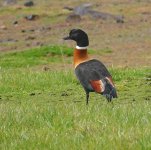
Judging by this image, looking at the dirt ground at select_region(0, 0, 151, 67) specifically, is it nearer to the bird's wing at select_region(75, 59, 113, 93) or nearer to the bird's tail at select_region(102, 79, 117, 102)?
Answer: the bird's wing at select_region(75, 59, 113, 93)

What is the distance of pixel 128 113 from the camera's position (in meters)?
8.44

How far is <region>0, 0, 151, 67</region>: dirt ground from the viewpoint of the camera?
23.4 meters

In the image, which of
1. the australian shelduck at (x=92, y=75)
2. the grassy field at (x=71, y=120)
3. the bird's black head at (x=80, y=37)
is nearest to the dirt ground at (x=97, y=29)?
the grassy field at (x=71, y=120)

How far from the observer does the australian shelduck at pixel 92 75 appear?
9.48 m

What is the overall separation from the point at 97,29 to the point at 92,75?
21244 mm

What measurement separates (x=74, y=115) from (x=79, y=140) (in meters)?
1.44

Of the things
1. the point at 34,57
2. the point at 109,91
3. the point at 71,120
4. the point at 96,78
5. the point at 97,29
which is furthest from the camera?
the point at 97,29

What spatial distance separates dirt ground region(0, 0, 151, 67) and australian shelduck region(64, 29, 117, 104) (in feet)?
30.0

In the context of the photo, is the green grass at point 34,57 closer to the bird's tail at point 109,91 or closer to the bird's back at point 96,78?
the bird's back at point 96,78

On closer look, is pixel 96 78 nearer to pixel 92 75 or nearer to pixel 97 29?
pixel 92 75

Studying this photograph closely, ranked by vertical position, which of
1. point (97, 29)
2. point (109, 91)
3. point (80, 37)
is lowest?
point (97, 29)

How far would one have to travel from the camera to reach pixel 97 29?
1218 inches


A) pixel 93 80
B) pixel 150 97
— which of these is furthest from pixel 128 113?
pixel 150 97

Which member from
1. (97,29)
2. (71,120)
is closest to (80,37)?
(71,120)
